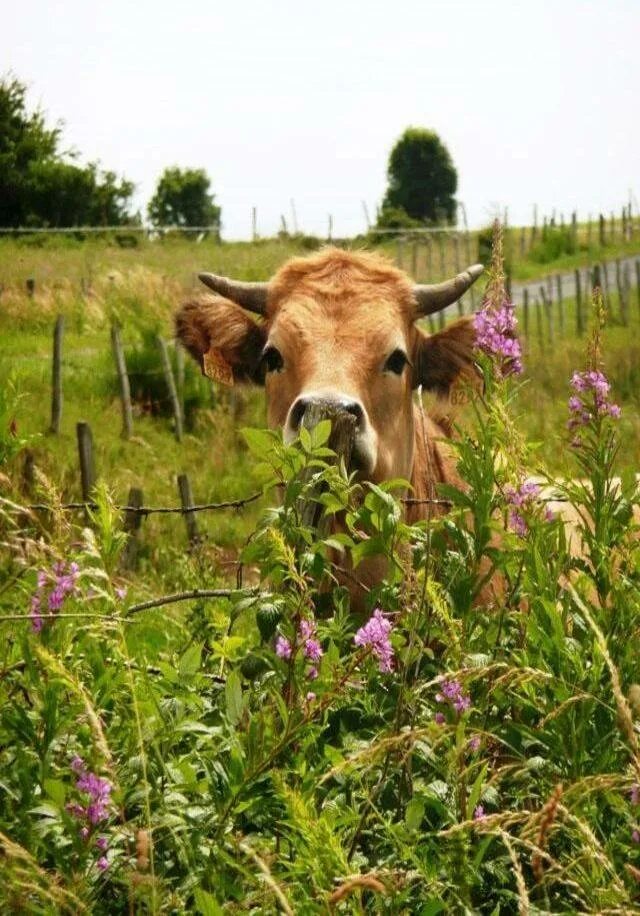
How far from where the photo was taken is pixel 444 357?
580 centimetres

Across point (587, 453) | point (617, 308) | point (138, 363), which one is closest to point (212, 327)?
point (587, 453)

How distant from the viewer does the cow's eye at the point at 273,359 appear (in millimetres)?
5246

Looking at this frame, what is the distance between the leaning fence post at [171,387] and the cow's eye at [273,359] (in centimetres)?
1079

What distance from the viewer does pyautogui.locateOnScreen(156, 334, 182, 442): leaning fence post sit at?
53.5 ft

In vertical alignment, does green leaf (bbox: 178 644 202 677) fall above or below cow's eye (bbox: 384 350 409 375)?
below

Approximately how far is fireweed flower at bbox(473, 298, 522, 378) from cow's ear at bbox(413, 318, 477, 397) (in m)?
3.13

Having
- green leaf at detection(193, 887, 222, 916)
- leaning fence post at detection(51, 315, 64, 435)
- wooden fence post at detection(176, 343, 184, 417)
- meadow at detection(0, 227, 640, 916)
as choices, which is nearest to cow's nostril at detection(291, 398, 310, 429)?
meadow at detection(0, 227, 640, 916)

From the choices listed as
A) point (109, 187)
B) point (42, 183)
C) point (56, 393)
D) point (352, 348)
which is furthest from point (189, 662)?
point (109, 187)

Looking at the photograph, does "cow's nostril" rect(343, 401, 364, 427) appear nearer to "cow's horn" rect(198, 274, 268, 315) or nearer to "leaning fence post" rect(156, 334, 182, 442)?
"cow's horn" rect(198, 274, 268, 315)

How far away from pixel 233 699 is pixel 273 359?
3389 millimetres

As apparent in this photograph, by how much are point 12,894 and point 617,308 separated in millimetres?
29521

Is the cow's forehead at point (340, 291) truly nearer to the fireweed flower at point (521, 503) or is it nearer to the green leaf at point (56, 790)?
the fireweed flower at point (521, 503)

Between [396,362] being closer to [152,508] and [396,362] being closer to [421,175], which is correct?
[152,508]

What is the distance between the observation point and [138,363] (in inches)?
688
